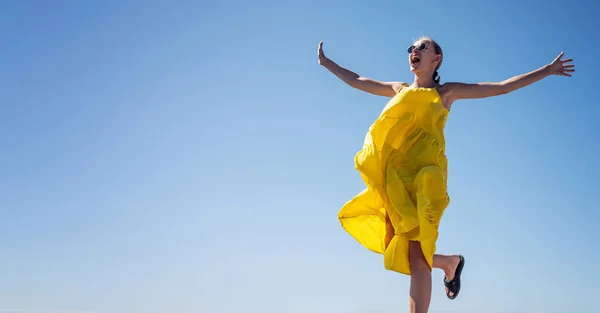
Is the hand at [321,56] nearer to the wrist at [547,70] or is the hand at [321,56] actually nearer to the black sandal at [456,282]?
the wrist at [547,70]

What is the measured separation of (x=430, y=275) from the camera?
18.2ft

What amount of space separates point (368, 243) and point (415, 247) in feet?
2.20

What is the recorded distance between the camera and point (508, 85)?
235 inches

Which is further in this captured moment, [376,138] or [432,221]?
[376,138]

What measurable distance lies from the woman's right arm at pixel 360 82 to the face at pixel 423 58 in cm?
25

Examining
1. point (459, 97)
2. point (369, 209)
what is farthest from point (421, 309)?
point (459, 97)

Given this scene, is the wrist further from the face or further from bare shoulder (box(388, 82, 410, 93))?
bare shoulder (box(388, 82, 410, 93))

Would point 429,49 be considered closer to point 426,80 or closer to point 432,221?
point 426,80

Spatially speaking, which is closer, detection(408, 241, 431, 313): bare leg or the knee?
detection(408, 241, 431, 313): bare leg

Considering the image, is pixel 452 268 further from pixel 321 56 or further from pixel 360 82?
pixel 321 56

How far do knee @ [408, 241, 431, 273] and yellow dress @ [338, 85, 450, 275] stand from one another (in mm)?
42

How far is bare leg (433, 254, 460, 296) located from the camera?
20.5 feet

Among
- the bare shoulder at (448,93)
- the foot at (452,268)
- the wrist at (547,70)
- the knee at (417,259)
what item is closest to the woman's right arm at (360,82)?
the bare shoulder at (448,93)

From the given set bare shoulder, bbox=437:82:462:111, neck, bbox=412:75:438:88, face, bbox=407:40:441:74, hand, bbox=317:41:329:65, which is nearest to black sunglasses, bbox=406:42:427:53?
face, bbox=407:40:441:74
